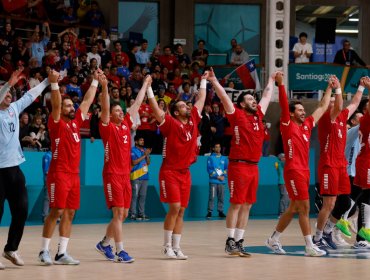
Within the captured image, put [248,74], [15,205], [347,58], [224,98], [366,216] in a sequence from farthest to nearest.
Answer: [347,58] < [248,74] < [366,216] < [224,98] < [15,205]

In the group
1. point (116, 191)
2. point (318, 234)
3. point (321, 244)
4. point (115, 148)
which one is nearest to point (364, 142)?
A: point (318, 234)

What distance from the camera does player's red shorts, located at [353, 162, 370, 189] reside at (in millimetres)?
16805

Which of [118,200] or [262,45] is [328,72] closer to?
[262,45]

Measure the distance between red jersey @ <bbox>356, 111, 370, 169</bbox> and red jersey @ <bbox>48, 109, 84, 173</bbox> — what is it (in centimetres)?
524

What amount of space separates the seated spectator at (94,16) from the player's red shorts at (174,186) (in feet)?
58.7

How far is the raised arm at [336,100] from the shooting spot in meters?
16.2

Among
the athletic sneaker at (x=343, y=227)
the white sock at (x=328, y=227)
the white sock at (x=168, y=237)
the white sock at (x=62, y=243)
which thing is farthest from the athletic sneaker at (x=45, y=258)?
the athletic sneaker at (x=343, y=227)

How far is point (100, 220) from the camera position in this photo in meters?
24.8

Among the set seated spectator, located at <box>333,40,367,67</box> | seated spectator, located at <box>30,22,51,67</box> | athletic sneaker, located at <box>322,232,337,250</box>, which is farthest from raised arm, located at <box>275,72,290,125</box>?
seated spectator, located at <box>333,40,367,67</box>

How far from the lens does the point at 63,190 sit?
45.5ft

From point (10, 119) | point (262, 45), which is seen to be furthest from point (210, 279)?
point (262, 45)

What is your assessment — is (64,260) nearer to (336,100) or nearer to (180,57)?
(336,100)

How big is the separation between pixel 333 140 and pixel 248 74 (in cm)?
1398

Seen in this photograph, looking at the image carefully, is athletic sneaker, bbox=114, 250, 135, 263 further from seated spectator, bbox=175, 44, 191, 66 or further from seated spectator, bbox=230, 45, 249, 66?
seated spectator, bbox=230, 45, 249, 66
